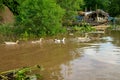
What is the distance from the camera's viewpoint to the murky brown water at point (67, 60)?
1533 cm

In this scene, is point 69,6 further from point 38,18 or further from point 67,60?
point 67,60

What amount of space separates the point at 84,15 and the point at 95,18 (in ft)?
7.71

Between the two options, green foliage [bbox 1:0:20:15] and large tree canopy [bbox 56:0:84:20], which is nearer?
large tree canopy [bbox 56:0:84:20]

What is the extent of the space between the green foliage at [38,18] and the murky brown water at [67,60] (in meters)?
4.13

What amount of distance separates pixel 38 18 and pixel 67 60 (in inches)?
453

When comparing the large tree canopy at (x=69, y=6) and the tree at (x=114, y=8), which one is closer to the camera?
the large tree canopy at (x=69, y=6)

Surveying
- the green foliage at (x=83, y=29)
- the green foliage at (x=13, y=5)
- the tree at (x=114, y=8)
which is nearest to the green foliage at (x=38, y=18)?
the green foliage at (x=83, y=29)

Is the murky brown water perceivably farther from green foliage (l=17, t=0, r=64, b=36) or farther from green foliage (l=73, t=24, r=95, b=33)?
green foliage (l=73, t=24, r=95, b=33)

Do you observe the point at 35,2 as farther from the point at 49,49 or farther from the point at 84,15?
the point at 84,15

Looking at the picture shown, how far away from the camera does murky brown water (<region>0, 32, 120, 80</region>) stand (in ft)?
50.3

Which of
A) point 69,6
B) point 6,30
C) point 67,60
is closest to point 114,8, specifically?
point 69,6

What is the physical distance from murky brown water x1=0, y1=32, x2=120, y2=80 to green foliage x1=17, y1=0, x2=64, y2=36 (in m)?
4.13

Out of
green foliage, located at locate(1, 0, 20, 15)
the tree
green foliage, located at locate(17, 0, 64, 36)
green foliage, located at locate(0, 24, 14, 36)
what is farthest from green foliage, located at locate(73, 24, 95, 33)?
the tree

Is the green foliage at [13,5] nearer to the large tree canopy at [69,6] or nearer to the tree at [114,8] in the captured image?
the large tree canopy at [69,6]
